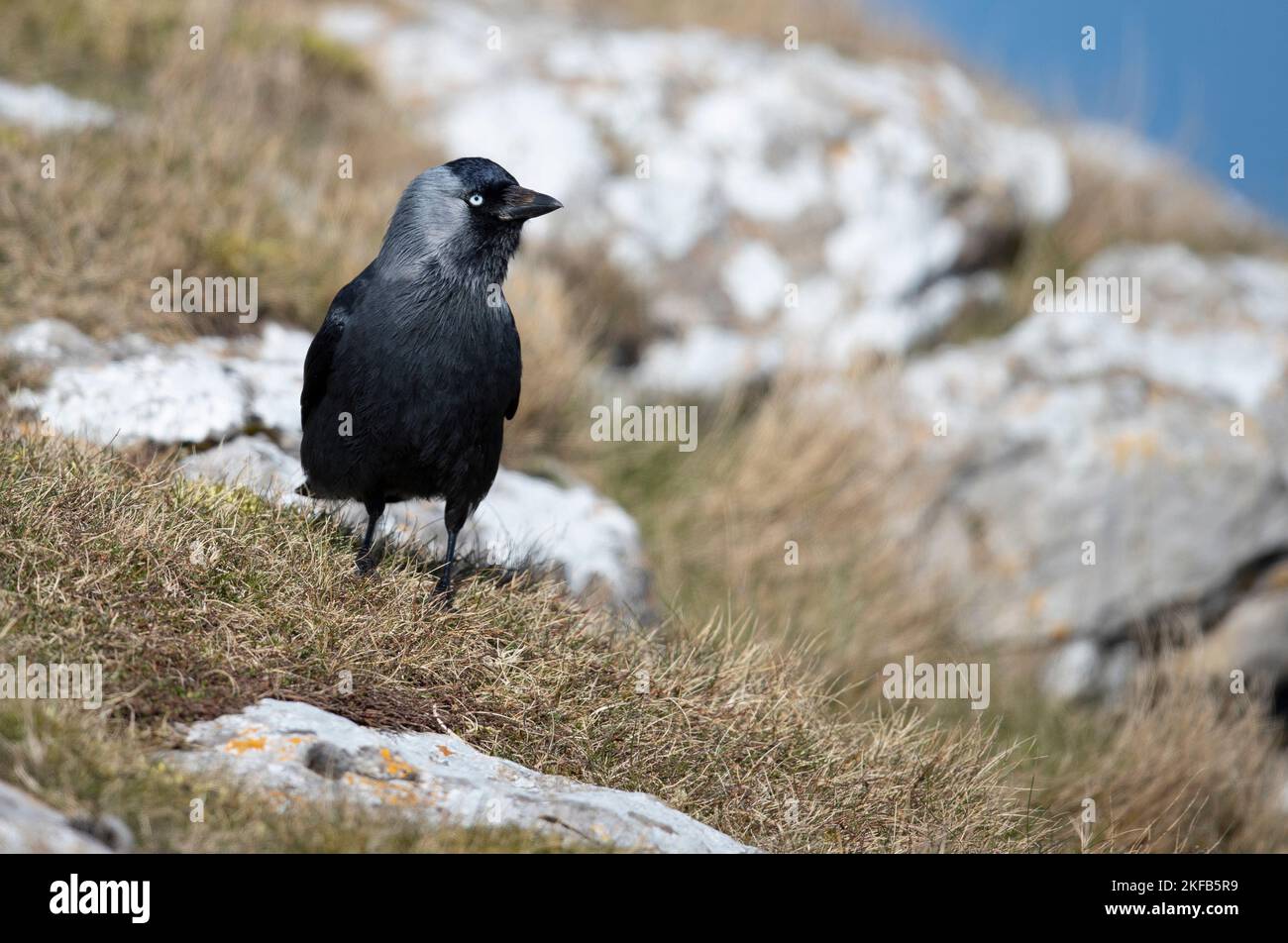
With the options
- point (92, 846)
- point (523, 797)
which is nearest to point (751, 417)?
point (523, 797)

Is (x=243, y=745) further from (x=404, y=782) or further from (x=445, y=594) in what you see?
(x=445, y=594)

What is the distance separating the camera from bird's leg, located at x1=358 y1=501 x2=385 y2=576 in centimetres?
416

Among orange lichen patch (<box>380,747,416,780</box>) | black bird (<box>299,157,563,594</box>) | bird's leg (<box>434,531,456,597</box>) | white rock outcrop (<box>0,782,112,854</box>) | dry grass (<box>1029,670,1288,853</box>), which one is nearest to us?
white rock outcrop (<box>0,782,112,854</box>)

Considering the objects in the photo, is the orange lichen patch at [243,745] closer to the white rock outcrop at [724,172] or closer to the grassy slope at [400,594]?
the grassy slope at [400,594]

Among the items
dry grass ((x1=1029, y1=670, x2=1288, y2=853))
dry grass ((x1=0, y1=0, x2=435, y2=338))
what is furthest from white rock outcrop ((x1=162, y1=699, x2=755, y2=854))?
dry grass ((x1=0, y1=0, x2=435, y2=338))

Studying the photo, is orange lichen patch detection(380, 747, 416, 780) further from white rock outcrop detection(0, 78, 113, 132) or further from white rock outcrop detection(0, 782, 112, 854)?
white rock outcrop detection(0, 78, 113, 132)

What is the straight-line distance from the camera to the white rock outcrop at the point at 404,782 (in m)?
3.06

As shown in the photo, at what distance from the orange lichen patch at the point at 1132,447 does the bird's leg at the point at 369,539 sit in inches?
232

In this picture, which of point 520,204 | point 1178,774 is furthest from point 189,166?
point 1178,774

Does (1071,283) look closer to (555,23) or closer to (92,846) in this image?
(555,23)

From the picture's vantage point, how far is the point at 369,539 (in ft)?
14.5

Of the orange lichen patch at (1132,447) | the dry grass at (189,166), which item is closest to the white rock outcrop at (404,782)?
the dry grass at (189,166)

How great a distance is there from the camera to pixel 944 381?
9219 mm

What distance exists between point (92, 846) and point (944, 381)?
7609 mm
